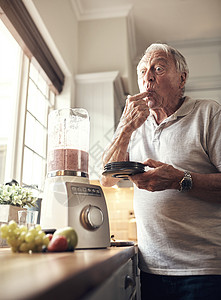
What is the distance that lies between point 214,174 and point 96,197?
389mm

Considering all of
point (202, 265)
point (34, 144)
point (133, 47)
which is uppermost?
point (133, 47)

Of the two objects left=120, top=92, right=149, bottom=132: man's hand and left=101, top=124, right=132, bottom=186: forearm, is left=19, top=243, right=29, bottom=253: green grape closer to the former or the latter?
left=101, top=124, right=132, bottom=186: forearm

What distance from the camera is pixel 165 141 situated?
3.84 ft

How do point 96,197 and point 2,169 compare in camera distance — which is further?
point 2,169

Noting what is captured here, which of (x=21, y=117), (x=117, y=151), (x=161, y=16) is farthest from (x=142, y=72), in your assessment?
(x=161, y=16)

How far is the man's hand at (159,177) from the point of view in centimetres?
100

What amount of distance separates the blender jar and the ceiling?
174 cm

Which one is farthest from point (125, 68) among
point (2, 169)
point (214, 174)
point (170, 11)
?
point (214, 174)

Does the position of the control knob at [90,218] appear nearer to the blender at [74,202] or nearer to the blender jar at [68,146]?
the blender at [74,202]

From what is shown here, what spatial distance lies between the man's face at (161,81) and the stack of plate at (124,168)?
39 cm

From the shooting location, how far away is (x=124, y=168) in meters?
0.97

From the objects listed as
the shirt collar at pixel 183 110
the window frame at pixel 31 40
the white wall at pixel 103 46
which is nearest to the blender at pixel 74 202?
the shirt collar at pixel 183 110

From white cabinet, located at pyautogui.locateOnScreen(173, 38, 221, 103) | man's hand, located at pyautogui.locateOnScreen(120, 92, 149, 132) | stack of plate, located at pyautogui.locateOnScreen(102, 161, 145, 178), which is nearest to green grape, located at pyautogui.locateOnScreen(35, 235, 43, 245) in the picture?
stack of plate, located at pyautogui.locateOnScreen(102, 161, 145, 178)

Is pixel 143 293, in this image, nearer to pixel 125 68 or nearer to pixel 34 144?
pixel 34 144
